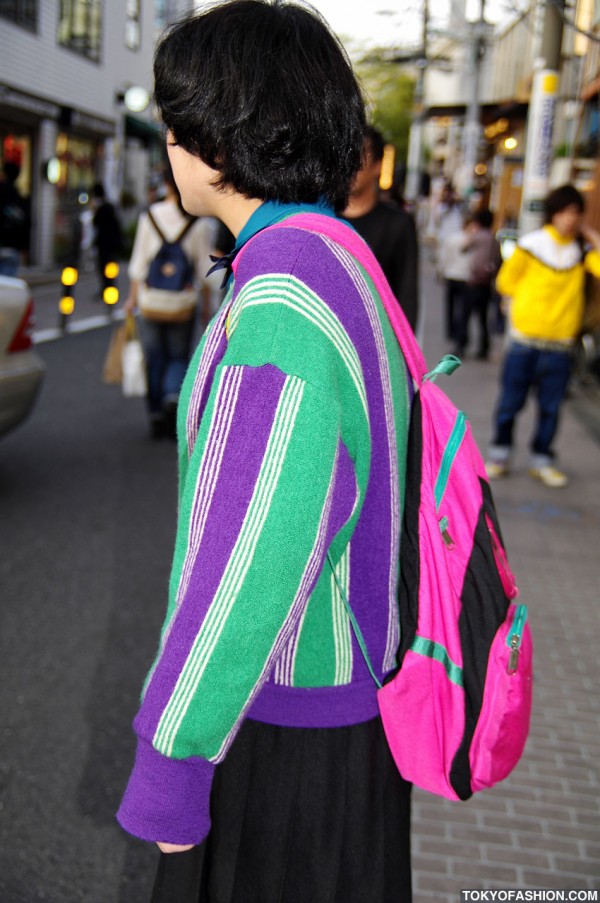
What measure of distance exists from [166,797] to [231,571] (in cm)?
31

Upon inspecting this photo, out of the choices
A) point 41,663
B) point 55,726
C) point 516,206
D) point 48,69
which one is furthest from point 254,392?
point 516,206

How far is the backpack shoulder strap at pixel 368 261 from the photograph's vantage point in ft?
4.31

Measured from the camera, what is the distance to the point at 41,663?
12.8ft

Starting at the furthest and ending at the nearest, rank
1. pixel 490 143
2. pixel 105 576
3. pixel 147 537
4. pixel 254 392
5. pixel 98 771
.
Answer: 1. pixel 490 143
2. pixel 147 537
3. pixel 105 576
4. pixel 98 771
5. pixel 254 392

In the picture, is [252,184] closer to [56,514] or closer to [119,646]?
[119,646]

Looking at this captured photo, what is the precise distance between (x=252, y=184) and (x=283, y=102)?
4.6 inches

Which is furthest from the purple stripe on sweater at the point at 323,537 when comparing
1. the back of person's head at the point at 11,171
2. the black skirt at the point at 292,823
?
the back of person's head at the point at 11,171

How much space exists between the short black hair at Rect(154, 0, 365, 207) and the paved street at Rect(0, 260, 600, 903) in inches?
83.0

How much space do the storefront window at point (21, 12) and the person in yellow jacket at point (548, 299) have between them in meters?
15.9

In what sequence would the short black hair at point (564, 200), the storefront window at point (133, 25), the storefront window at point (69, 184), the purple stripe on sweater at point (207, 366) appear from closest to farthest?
the purple stripe on sweater at point (207, 366) → the short black hair at point (564, 200) → the storefront window at point (69, 184) → the storefront window at point (133, 25)

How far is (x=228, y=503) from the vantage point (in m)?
1.17

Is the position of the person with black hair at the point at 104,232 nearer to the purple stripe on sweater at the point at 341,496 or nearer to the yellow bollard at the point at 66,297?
the yellow bollard at the point at 66,297

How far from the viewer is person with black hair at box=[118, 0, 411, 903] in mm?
1173

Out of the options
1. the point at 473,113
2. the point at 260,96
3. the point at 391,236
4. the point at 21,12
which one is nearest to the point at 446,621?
the point at 260,96
